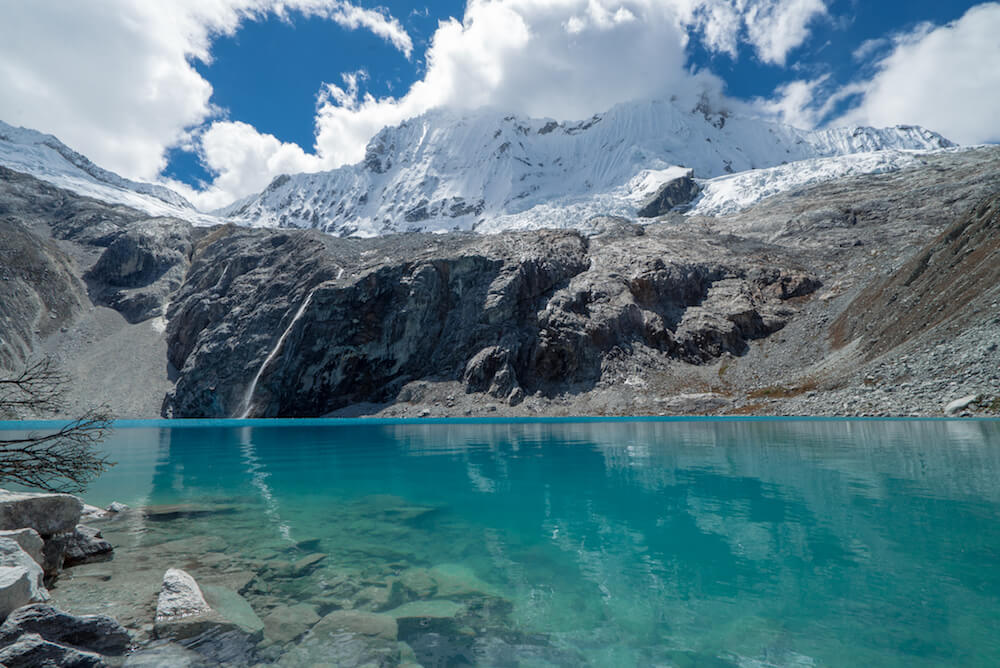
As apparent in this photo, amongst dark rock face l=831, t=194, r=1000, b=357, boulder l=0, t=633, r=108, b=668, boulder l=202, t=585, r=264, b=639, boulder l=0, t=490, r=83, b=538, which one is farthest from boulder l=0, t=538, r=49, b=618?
dark rock face l=831, t=194, r=1000, b=357

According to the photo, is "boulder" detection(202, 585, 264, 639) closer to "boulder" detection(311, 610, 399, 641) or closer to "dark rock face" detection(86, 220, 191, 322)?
"boulder" detection(311, 610, 399, 641)

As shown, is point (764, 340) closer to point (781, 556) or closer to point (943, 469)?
point (943, 469)

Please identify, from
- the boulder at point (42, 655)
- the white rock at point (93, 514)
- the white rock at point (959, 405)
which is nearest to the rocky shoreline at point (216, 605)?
the boulder at point (42, 655)

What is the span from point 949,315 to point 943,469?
54121 millimetres

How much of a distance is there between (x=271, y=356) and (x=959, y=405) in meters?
113

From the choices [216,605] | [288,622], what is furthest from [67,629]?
[288,622]

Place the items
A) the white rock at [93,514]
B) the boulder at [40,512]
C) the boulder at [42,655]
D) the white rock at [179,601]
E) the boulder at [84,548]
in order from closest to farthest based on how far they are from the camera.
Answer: the boulder at [42,655] → the white rock at [179,601] → the boulder at [40,512] → the boulder at [84,548] → the white rock at [93,514]

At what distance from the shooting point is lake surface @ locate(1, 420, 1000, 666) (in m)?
8.35

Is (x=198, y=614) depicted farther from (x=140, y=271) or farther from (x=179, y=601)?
(x=140, y=271)

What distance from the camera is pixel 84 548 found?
13469mm

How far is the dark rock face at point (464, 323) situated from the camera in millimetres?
101312

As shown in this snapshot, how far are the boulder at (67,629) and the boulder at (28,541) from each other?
3528 mm

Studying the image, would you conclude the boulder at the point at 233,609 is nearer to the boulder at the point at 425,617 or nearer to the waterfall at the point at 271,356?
the boulder at the point at 425,617

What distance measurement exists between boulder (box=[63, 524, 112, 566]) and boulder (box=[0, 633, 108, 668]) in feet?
25.8
